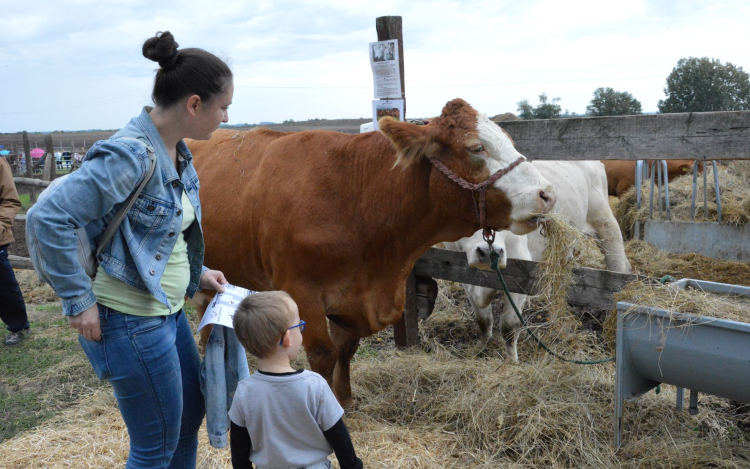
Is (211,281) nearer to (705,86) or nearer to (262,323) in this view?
(262,323)

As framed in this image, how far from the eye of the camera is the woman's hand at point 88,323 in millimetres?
1800

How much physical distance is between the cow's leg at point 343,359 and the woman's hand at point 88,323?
2.13m

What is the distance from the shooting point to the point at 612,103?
21812 mm

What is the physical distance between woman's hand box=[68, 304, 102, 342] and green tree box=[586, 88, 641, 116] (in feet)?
70.4

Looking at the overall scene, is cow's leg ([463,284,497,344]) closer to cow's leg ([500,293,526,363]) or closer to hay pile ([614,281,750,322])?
cow's leg ([500,293,526,363])

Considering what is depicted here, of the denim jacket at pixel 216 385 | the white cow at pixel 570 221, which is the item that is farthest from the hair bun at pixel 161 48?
the white cow at pixel 570 221

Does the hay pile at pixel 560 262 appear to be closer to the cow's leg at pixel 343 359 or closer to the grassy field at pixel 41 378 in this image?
the cow's leg at pixel 343 359

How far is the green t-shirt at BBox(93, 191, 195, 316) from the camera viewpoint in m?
1.93

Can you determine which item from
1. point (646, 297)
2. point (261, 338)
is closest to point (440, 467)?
point (646, 297)

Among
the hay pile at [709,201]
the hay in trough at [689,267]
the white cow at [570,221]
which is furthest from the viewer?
the hay pile at [709,201]

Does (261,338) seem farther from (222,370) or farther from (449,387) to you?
(449,387)

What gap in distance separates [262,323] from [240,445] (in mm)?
417

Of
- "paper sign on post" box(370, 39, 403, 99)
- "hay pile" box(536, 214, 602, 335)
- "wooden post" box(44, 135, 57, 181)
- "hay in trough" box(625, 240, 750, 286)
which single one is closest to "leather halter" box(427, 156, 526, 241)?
"hay pile" box(536, 214, 602, 335)

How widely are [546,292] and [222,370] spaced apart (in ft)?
6.77
